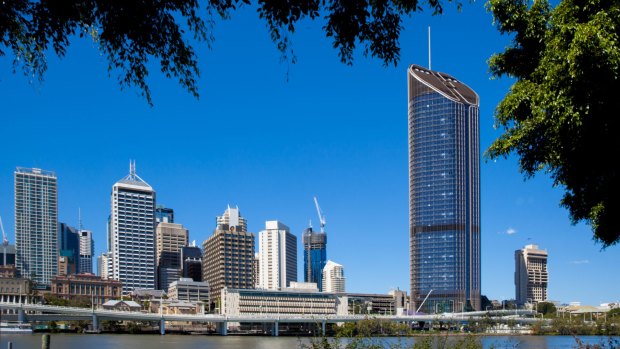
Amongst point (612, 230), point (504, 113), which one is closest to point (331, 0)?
point (504, 113)

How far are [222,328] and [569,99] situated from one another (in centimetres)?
12998

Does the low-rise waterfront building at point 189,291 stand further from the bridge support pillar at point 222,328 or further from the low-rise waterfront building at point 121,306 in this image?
the bridge support pillar at point 222,328

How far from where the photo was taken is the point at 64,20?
6215 mm

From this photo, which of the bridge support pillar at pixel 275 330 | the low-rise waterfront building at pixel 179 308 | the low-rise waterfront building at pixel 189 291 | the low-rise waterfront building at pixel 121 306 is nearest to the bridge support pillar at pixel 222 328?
the bridge support pillar at pixel 275 330

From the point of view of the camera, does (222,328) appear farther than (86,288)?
No

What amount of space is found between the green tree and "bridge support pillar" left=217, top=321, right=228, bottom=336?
406ft

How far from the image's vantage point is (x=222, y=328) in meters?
134

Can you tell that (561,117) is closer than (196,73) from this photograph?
No

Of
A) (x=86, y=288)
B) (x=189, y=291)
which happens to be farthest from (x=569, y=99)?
(x=86, y=288)

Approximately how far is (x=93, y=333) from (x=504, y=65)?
118 metres

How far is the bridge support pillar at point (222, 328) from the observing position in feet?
431

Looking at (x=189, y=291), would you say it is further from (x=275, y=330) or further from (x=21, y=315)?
(x=21, y=315)

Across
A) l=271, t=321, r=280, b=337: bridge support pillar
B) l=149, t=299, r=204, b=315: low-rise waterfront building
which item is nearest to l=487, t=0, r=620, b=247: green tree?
l=271, t=321, r=280, b=337: bridge support pillar

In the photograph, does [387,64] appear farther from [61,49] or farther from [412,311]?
[412,311]
